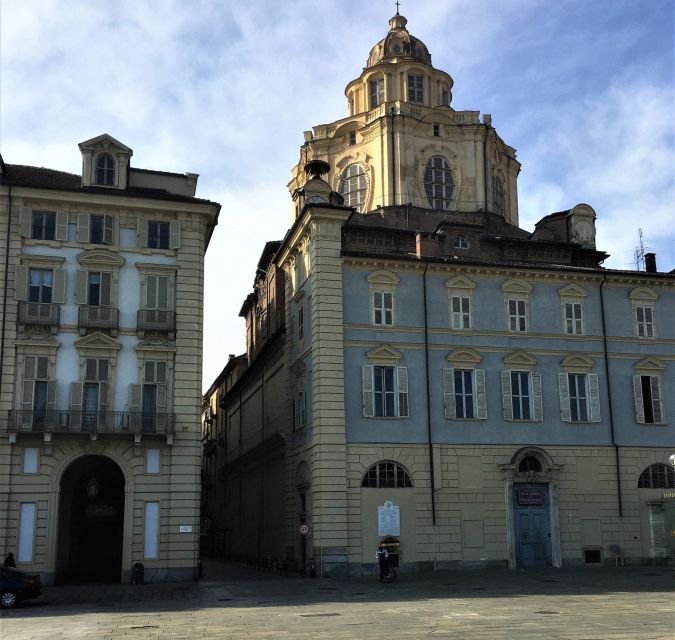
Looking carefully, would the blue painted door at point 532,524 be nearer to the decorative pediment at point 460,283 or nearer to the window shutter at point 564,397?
the window shutter at point 564,397

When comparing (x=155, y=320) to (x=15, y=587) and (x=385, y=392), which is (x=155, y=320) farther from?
(x=15, y=587)

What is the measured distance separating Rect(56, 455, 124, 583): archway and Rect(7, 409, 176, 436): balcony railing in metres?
3.06

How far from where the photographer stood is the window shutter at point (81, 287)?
122 ft

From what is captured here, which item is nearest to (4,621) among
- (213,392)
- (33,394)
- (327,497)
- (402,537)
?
(33,394)

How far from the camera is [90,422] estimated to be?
36.0 metres

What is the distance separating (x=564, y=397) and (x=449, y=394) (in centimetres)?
577

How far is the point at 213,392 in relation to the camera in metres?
86.0

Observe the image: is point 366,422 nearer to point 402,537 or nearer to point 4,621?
point 402,537

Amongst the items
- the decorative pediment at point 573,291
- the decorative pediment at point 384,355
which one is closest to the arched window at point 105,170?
the decorative pediment at point 384,355

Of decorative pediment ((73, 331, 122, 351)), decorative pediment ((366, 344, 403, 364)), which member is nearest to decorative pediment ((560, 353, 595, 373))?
decorative pediment ((366, 344, 403, 364))

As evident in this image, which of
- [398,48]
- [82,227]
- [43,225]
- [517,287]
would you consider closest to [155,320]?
[82,227]

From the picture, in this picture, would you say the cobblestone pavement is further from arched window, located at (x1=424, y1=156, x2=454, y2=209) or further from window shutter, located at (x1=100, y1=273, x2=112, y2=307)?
arched window, located at (x1=424, y1=156, x2=454, y2=209)

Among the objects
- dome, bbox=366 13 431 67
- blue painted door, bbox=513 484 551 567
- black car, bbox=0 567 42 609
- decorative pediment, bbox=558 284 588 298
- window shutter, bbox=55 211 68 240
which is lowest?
black car, bbox=0 567 42 609

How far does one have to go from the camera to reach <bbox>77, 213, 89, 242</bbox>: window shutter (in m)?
38.1
